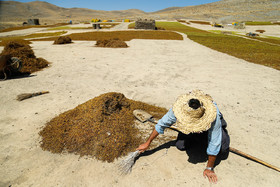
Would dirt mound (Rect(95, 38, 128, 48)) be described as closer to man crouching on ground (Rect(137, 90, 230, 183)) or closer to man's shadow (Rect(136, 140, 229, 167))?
man's shadow (Rect(136, 140, 229, 167))

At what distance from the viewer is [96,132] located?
11.3 ft

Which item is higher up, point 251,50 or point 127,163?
point 251,50

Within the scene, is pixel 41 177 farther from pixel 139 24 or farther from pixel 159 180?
pixel 139 24

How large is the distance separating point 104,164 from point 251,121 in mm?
4281

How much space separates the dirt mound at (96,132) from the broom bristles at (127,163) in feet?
0.76

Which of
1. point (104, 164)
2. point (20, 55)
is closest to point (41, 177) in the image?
point (104, 164)

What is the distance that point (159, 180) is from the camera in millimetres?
2727

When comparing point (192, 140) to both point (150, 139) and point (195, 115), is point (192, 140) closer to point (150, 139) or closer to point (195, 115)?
point (150, 139)

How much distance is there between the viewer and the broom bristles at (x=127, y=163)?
2.88 metres

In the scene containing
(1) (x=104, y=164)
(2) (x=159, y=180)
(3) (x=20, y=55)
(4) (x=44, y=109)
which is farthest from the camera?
(3) (x=20, y=55)

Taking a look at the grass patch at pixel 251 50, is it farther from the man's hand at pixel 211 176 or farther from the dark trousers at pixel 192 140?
the man's hand at pixel 211 176

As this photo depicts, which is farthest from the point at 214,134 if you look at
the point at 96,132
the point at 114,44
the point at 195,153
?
the point at 114,44

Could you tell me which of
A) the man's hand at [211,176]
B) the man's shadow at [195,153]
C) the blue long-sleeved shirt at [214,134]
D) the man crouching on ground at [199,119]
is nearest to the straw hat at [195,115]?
the man crouching on ground at [199,119]

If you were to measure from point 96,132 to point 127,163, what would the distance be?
3.36 feet
